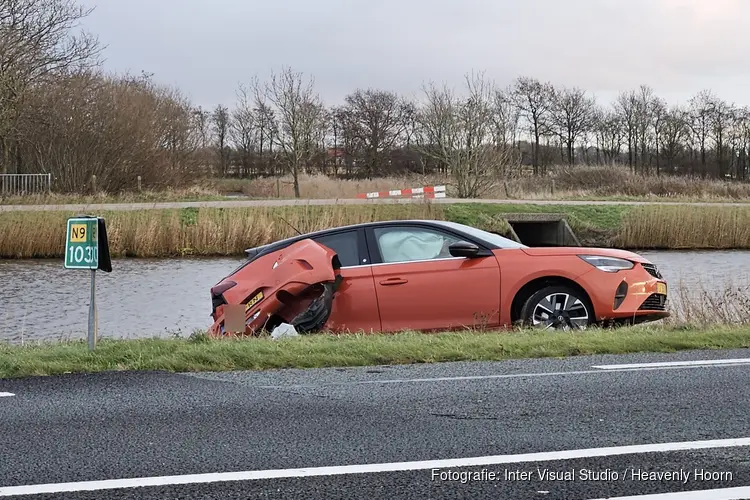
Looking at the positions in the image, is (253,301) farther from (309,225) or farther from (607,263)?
(309,225)

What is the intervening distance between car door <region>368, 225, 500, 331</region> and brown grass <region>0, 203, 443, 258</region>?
18.7 meters

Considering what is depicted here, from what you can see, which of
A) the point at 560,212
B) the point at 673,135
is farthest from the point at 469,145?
the point at 673,135

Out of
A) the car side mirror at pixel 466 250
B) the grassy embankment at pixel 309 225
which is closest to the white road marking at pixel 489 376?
the car side mirror at pixel 466 250

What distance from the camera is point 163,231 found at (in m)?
28.4

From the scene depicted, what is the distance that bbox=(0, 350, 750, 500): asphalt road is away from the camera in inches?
171

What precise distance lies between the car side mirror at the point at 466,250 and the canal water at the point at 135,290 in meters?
4.03

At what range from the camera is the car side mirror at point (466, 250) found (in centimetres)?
989

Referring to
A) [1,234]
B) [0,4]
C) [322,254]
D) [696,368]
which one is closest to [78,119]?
[0,4]

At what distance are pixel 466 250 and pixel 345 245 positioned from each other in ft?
4.87

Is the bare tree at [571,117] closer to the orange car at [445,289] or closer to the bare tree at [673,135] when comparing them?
the bare tree at [673,135]

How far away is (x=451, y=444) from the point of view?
16.6ft

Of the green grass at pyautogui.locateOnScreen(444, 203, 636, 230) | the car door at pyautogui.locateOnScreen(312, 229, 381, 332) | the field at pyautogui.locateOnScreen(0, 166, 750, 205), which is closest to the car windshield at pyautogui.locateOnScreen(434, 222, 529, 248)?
the car door at pyautogui.locateOnScreen(312, 229, 381, 332)

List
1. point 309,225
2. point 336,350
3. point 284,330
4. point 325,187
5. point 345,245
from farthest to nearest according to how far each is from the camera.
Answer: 1. point 325,187
2. point 309,225
3. point 284,330
4. point 345,245
5. point 336,350

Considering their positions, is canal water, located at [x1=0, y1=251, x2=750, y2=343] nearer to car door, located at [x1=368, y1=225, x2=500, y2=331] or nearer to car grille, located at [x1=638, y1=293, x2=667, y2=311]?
car door, located at [x1=368, y1=225, x2=500, y2=331]
